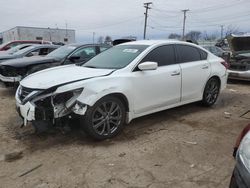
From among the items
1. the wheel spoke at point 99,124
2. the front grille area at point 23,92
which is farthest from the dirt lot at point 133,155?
Answer: the front grille area at point 23,92

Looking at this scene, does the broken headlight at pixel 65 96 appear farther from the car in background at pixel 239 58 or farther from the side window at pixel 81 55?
the car in background at pixel 239 58

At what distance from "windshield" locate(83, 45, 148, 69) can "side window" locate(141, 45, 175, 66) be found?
185 mm

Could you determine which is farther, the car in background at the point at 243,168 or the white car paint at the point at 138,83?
the white car paint at the point at 138,83

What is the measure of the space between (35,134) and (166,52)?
289cm

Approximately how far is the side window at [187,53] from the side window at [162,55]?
217 millimetres

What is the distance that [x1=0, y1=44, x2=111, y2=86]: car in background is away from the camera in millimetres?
7668

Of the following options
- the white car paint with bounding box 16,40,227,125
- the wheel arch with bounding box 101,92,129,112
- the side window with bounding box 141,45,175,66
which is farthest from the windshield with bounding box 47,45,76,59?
the wheel arch with bounding box 101,92,129,112

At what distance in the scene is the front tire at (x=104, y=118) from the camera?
435 centimetres

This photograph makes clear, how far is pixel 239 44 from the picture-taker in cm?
1067

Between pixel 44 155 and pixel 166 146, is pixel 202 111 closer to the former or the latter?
pixel 166 146

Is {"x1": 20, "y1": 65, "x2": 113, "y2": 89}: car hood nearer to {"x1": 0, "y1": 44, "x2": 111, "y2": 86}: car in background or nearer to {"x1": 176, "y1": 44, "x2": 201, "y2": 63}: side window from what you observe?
{"x1": 176, "y1": 44, "x2": 201, "y2": 63}: side window

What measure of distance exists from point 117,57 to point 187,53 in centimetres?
162

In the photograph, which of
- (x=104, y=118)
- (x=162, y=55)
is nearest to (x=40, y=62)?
(x=162, y=55)

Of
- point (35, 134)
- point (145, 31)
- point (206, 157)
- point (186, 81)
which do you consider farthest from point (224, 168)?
point (145, 31)
